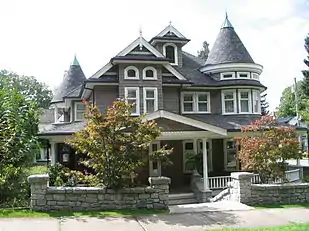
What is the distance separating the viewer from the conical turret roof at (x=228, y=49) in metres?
23.1

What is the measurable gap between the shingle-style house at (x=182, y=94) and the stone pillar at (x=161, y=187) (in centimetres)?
466

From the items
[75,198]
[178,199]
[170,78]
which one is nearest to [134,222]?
[75,198]

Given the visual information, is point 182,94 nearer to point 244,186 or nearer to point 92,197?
point 244,186

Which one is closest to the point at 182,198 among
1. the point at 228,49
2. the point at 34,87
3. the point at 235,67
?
the point at 235,67

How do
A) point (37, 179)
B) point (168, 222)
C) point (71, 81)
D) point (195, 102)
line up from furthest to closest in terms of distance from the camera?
point (71, 81), point (195, 102), point (37, 179), point (168, 222)

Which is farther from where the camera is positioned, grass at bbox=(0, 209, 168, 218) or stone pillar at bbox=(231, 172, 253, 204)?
stone pillar at bbox=(231, 172, 253, 204)

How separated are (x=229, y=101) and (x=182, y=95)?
312 centimetres

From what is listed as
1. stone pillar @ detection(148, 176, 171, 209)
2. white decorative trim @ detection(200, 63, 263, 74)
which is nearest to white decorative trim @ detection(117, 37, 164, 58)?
white decorative trim @ detection(200, 63, 263, 74)

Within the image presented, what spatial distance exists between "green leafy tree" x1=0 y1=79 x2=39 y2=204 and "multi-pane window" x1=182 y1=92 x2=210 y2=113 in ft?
31.8

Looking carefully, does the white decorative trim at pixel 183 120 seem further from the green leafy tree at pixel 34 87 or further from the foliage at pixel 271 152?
the green leafy tree at pixel 34 87

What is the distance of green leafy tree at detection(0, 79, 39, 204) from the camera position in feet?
40.4

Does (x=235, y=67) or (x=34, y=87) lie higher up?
(x=34, y=87)

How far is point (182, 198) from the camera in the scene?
56.6ft

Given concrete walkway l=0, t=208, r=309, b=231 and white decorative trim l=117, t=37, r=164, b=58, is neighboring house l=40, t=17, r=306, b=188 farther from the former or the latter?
concrete walkway l=0, t=208, r=309, b=231
